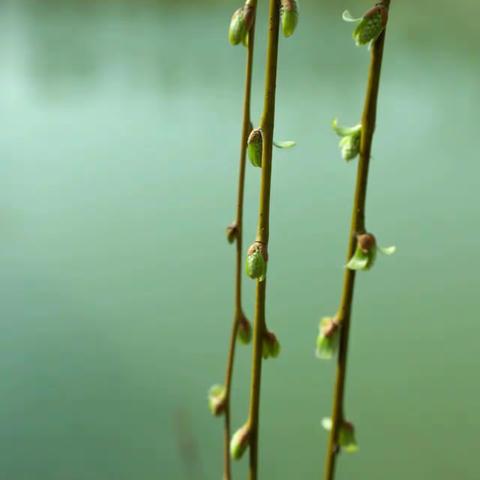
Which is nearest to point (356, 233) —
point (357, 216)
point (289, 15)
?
point (357, 216)

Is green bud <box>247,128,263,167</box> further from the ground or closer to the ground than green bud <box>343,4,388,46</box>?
closer to the ground

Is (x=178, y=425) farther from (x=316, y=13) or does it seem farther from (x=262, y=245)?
(x=316, y=13)

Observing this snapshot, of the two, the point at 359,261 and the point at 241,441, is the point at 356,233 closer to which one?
the point at 359,261

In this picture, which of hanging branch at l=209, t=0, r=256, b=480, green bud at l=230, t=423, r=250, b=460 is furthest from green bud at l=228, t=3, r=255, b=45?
green bud at l=230, t=423, r=250, b=460

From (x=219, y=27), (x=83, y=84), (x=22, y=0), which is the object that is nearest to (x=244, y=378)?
(x=83, y=84)

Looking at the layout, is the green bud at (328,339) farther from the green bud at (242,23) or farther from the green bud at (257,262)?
the green bud at (242,23)

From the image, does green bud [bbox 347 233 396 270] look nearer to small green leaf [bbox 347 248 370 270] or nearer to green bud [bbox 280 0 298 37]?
small green leaf [bbox 347 248 370 270]

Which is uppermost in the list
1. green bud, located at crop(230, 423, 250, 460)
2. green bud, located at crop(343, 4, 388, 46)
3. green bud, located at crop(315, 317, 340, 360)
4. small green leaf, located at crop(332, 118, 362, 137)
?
green bud, located at crop(343, 4, 388, 46)
